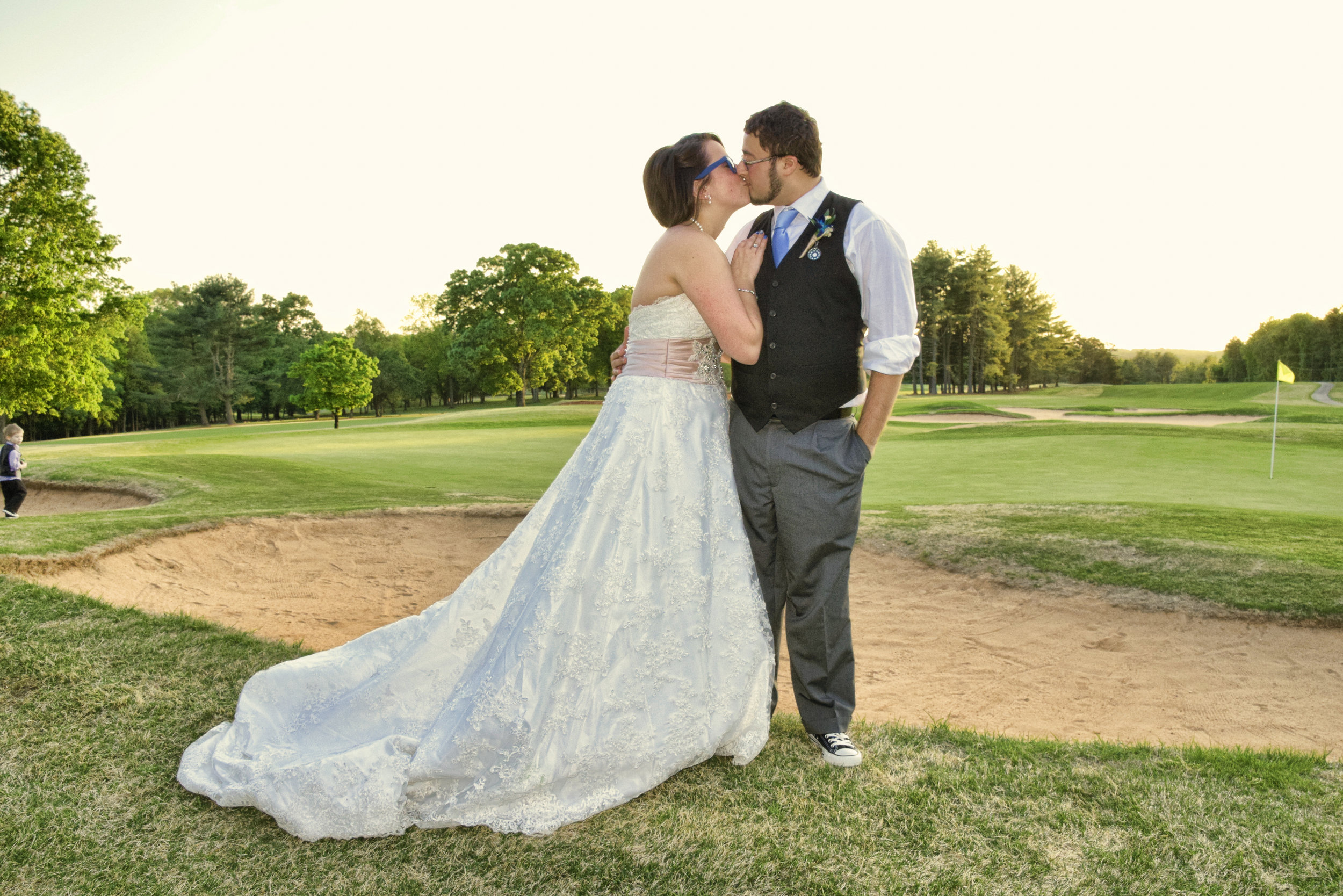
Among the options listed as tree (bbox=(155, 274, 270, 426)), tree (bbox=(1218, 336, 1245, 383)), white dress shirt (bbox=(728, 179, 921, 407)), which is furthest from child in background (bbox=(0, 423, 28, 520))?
tree (bbox=(1218, 336, 1245, 383))

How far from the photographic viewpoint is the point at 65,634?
411 centimetres

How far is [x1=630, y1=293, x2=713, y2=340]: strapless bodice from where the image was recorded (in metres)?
2.87

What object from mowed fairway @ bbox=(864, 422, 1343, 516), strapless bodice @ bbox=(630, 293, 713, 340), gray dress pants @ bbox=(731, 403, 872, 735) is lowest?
mowed fairway @ bbox=(864, 422, 1343, 516)

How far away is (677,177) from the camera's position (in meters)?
2.80

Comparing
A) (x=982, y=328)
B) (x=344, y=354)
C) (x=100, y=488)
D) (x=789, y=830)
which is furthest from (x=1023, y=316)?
(x=789, y=830)

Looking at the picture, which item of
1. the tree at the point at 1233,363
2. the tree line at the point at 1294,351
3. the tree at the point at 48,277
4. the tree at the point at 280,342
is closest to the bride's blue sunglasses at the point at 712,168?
the tree at the point at 48,277

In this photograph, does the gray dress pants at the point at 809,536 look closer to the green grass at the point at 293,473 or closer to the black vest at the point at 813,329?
the black vest at the point at 813,329

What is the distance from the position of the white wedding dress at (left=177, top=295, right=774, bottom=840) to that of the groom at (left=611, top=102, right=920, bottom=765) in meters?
0.17

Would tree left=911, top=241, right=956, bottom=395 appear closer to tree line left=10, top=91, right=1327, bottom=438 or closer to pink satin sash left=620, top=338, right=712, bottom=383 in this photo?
tree line left=10, top=91, right=1327, bottom=438

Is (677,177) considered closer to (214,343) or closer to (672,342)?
(672,342)

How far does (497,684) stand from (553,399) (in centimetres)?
5327

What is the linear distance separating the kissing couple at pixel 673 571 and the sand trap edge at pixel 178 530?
3607 millimetres

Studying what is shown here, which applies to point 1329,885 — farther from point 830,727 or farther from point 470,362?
point 470,362

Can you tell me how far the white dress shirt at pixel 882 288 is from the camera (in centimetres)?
264
